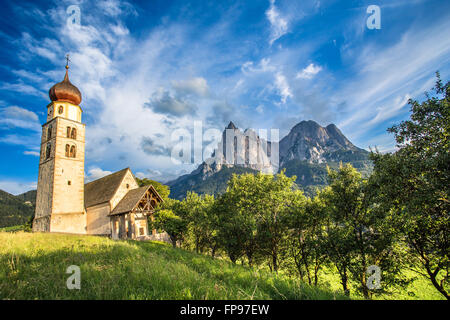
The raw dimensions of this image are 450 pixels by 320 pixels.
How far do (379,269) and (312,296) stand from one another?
13346mm

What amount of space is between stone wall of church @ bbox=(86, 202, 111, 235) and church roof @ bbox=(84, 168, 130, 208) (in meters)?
1.01

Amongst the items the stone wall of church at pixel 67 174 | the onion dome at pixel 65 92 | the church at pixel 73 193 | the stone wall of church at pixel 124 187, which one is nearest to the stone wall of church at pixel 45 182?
the church at pixel 73 193

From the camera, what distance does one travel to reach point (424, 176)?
9.72m

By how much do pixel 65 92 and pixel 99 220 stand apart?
2259 centimetres

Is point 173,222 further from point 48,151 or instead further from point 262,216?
point 48,151

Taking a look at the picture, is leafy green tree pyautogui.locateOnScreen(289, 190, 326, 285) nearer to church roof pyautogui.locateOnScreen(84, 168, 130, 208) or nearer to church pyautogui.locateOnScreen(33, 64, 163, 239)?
church pyautogui.locateOnScreen(33, 64, 163, 239)

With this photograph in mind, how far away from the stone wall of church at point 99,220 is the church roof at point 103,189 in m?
1.01

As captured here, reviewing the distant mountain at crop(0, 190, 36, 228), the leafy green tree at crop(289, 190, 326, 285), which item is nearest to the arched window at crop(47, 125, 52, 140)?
the leafy green tree at crop(289, 190, 326, 285)

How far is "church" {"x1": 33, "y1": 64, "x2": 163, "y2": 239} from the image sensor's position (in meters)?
30.3

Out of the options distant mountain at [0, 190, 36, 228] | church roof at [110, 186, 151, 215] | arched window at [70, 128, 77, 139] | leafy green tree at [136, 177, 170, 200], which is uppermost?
arched window at [70, 128, 77, 139]

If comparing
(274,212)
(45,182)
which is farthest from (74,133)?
(274,212)

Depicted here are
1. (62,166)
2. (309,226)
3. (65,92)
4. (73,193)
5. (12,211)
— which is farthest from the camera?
(12,211)

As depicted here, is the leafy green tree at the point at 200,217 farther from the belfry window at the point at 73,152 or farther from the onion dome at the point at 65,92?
the onion dome at the point at 65,92
